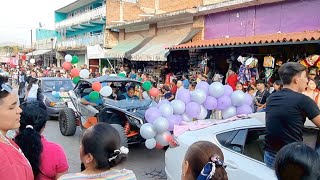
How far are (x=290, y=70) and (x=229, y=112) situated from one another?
9.25 feet

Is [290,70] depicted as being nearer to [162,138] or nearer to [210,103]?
[210,103]

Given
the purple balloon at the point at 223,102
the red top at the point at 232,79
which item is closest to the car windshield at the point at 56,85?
the red top at the point at 232,79

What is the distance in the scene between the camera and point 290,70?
2.86m

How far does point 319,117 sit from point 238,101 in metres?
2.96

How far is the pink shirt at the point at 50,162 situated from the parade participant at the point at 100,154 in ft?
1.82

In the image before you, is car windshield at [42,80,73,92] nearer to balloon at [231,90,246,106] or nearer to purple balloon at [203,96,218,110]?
purple balloon at [203,96,218,110]

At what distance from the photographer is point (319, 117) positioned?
2650 millimetres

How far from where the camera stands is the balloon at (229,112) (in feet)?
18.3

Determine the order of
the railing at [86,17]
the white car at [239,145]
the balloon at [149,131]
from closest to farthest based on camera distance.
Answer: the white car at [239,145] → the balloon at [149,131] → the railing at [86,17]

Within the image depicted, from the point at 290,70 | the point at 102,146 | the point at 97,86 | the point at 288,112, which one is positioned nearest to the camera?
the point at 102,146

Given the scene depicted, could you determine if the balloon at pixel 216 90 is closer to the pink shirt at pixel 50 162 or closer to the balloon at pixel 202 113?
the balloon at pixel 202 113

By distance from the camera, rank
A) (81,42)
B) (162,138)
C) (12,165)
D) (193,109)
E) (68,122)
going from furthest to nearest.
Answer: (81,42) < (68,122) < (193,109) < (162,138) < (12,165)

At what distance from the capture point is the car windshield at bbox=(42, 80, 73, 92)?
11123mm

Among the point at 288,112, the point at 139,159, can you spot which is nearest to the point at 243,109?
the point at 139,159
